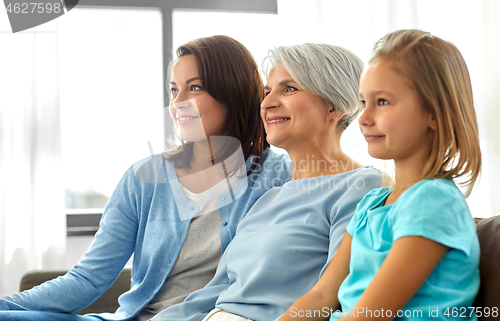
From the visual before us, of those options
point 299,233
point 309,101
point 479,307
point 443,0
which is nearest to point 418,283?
point 479,307

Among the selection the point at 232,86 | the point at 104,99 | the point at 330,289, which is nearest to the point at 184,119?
the point at 232,86

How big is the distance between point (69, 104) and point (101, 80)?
0.24 metres

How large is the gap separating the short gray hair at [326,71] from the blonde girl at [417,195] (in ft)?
0.98

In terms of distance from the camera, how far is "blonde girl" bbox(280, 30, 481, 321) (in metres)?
0.63

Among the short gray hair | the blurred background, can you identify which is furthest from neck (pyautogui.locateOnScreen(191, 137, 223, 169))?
the blurred background

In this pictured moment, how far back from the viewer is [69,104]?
2605 mm

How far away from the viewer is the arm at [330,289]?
2.75ft

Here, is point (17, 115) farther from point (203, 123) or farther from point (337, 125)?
point (337, 125)

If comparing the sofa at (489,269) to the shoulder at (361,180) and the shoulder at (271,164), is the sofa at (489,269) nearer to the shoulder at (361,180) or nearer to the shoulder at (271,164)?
the shoulder at (361,180)

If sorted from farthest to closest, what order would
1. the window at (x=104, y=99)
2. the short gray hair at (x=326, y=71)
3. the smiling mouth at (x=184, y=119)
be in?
the window at (x=104, y=99) → the smiling mouth at (x=184, y=119) → the short gray hair at (x=326, y=71)

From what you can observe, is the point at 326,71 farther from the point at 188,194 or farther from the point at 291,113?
the point at 188,194

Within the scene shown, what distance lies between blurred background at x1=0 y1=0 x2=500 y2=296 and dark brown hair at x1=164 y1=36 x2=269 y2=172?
0.98 m

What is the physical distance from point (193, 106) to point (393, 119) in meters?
0.75

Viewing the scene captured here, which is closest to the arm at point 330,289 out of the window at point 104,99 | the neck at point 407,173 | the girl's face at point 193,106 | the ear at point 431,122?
the neck at point 407,173
